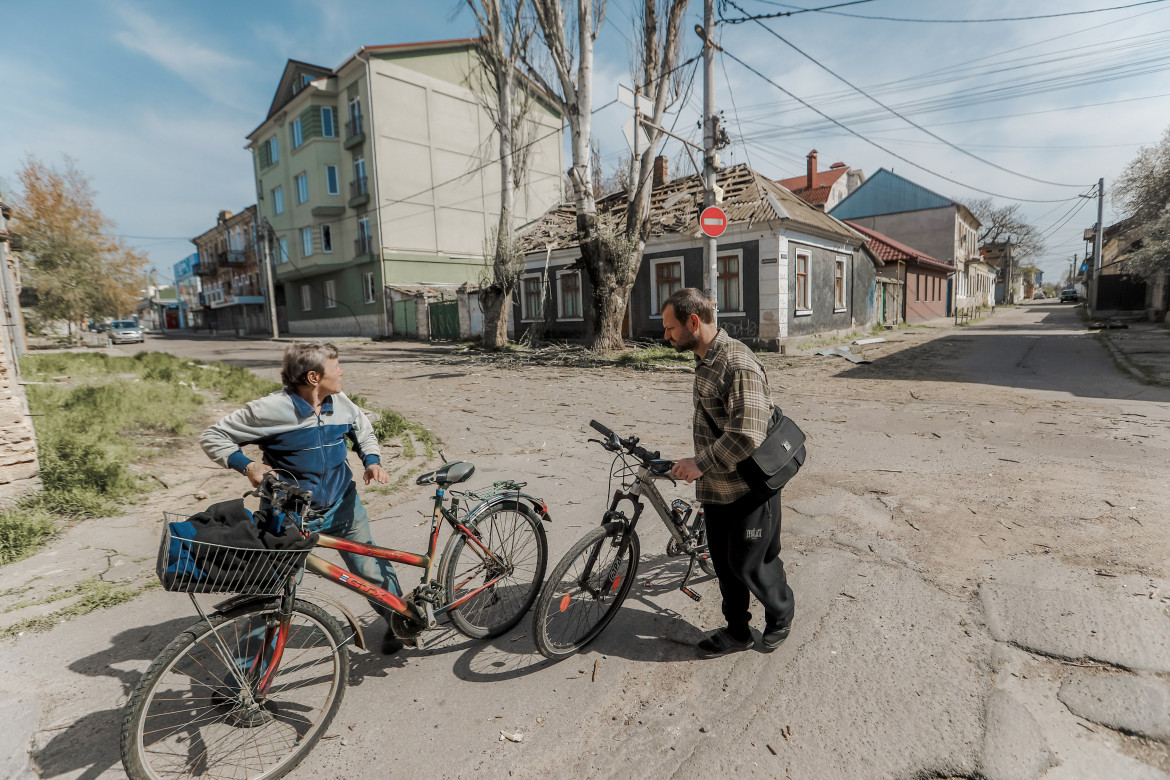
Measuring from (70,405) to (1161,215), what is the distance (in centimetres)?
3074

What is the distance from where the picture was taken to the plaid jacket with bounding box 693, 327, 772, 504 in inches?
100

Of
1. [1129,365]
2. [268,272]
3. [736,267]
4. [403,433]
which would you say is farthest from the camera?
[268,272]

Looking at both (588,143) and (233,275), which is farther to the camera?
(233,275)

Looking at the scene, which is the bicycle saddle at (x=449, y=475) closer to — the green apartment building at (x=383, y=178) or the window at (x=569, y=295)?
the window at (x=569, y=295)

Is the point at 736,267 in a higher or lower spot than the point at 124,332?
higher

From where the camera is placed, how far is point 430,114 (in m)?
31.0

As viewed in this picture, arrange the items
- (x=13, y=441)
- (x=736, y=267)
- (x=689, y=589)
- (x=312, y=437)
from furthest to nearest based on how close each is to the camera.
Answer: (x=736, y=267) → (x=13, y=441) → (x=689, y=589) → (x=312, y=437)

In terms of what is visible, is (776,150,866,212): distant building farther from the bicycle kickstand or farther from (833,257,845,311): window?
the bicycle kickstand

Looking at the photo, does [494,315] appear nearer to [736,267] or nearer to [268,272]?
[736,267]

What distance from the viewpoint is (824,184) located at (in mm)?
46625

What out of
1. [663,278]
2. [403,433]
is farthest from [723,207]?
[403,433]

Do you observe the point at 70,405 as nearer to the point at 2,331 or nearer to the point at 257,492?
the point at 2,331

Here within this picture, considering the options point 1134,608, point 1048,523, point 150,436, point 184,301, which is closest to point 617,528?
point 1134,608

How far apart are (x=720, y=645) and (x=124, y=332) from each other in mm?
43888
